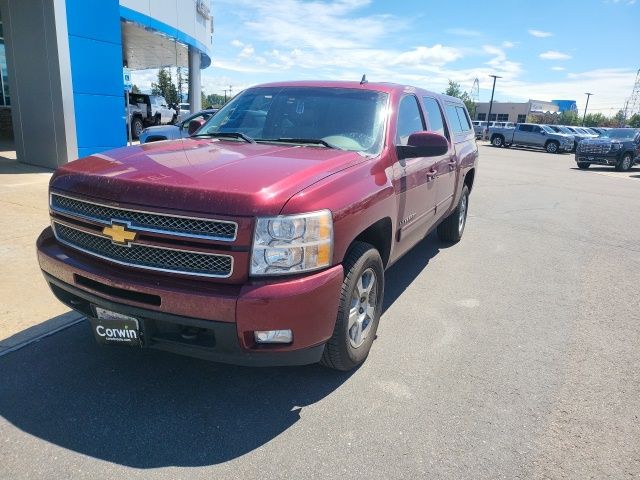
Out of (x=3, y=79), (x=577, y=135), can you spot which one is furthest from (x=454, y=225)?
(x=577, y=135)

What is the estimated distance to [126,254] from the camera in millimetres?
2695

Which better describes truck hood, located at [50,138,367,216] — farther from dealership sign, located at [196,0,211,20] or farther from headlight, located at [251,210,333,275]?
dealership sign, located at [196,0,211,20]

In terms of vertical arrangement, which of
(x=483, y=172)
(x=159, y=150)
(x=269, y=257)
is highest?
(x=159, y=150)

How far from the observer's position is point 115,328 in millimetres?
2707

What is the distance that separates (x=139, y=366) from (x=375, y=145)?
2272 millimetres

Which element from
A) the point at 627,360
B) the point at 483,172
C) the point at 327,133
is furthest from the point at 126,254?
the point at 483,172

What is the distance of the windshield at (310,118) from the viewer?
3.74 m

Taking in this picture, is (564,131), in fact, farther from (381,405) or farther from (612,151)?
(381,405)

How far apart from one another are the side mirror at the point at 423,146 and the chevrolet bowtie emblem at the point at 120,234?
2077 millimetres

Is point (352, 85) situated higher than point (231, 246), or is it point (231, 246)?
point (352, 85)

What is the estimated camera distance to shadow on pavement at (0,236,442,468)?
254cm

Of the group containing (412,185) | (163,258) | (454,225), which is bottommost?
(454,225)

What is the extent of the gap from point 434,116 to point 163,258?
3.65 metres

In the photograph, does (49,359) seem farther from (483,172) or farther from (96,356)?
(483,172)
